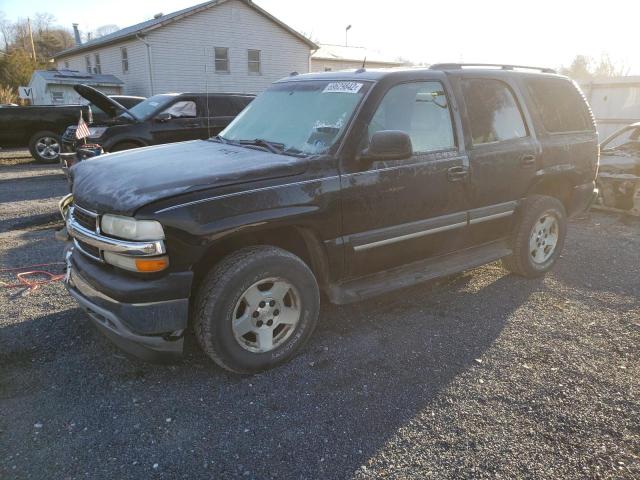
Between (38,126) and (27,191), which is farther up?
(38,126)

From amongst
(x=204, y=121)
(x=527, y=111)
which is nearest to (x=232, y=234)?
(x=527, y=111)

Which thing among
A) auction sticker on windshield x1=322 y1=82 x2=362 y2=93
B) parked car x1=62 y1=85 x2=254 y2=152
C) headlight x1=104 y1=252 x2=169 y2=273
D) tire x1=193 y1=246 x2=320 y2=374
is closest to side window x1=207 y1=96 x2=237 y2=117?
parked car x1=62 y1=85 x2=254 y2=152

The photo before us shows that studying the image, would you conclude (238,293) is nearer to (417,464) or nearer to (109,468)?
(109,468)

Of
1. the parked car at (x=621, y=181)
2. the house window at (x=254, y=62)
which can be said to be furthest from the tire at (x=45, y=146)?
the house window at (x=254, y=62)

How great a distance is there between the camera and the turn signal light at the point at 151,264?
110 inches

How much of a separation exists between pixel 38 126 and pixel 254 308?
1264 centimetres

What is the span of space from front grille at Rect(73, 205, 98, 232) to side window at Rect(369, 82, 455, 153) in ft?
6.66

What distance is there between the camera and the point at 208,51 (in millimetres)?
24500

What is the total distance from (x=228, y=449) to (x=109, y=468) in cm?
60

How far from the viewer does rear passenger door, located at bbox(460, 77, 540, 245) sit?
165 inches

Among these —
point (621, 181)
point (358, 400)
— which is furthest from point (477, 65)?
point (621, 181)

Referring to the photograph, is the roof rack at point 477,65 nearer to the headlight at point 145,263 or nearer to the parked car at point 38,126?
the headlight at point 145,263

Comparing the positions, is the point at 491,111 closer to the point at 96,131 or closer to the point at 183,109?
the point at 183,109

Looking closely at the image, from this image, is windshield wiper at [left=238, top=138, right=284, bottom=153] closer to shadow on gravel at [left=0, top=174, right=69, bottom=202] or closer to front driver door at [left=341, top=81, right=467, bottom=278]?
front driver door at [left=341, top=81, right=467, bottom=278]
